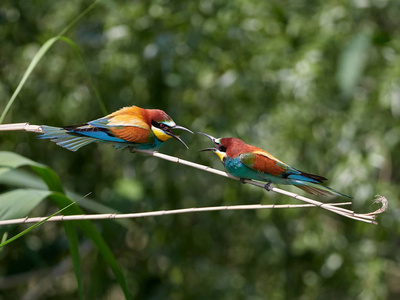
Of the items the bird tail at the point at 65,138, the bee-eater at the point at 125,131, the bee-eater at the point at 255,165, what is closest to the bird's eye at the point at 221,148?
the bee-eater at the point at 255,165

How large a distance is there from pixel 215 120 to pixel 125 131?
1404 millimetres

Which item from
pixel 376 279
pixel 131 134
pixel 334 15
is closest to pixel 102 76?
pixel 334 15

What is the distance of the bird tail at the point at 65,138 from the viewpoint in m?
0.86

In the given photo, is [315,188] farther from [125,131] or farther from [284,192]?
[125,131]

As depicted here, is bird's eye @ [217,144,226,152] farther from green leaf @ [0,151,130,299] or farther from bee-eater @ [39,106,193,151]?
green leaf @ [0,151,130,299]

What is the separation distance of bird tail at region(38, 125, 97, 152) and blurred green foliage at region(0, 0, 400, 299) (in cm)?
131

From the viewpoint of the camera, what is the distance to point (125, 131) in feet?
3.09

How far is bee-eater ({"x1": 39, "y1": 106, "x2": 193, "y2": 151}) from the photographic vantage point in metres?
0.89

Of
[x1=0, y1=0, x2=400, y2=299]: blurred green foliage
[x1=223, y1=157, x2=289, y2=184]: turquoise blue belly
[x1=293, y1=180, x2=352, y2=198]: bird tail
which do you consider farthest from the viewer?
[x1=0, y1=0, x2=400, y2=299]: blurred green foliage

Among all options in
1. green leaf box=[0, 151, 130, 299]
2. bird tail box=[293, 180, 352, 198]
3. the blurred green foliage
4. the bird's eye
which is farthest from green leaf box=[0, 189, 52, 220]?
the blurred green foliage

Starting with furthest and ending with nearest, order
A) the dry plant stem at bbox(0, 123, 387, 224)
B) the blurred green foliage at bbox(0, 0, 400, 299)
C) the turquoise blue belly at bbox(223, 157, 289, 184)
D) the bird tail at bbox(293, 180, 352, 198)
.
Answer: the blurred green foliage at bbox(0, 0, 400, 299), the turquoise blue belly at bbox(223, 157, 289, 184), the bird tail at bbox(293, 180, 352, 198), the dry plant stem at bbox(0, 123, 387, 224)

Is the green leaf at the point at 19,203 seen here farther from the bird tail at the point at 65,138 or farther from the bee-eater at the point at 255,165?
the bee-eater at the point at 255,165

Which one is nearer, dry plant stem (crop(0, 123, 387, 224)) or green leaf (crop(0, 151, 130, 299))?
dry plant stem (crop(0, 123, 387, 224))

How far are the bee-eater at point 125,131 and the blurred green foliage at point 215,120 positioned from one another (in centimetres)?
124
